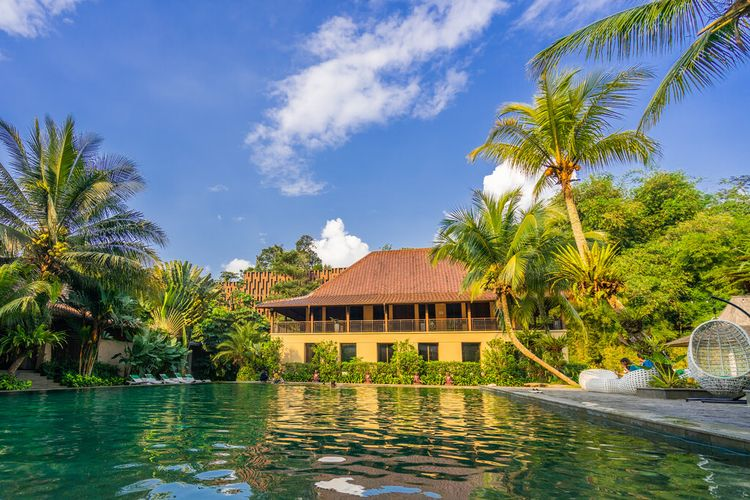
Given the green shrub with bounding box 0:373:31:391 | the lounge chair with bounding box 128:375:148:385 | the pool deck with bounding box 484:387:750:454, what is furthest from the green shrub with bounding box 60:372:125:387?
the pool deck with bounding box 484:387:750:454

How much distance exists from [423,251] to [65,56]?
22.2 meters

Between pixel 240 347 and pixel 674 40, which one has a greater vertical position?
pixel 674 40

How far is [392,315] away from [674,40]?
22096 millimetres

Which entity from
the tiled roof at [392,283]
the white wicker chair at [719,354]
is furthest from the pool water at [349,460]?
the tiled roof at [392,283]

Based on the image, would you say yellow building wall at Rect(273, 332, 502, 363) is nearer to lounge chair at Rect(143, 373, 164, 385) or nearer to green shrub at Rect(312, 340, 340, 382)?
green shrub at Rect(312, 340, 340, 382)

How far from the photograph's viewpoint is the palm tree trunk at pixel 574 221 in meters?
7.99

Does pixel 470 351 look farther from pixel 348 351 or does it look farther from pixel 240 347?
pixel 240 347

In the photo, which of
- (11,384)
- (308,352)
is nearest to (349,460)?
(11,384)

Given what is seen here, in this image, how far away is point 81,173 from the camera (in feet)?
52.6

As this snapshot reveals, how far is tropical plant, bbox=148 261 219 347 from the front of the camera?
2659 centimetres

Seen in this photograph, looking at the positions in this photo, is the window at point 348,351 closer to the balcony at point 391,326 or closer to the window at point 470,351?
the balcony at point 391,326

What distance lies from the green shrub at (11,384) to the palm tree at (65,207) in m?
3.40

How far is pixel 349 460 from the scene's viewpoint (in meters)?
4.52

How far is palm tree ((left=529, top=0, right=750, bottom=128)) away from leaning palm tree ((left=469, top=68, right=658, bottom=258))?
2302 mm
